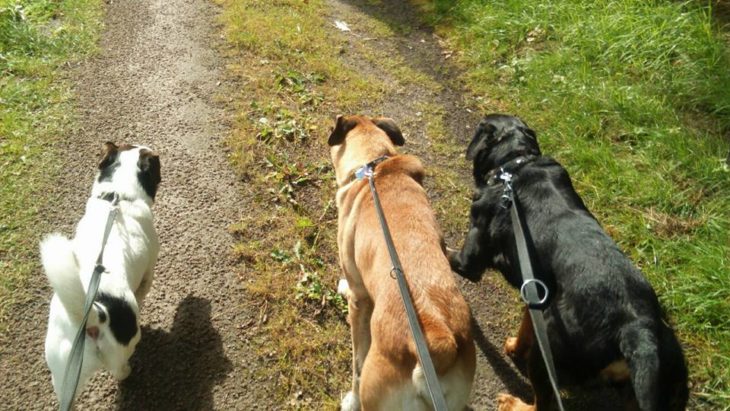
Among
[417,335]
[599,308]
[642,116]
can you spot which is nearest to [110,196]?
[417,335]

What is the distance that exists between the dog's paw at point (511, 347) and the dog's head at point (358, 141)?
1633 millimetres

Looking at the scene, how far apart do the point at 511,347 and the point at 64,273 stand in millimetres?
2893

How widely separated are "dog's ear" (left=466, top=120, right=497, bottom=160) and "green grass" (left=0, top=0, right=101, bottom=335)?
3.68 metres

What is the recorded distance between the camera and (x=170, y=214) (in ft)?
15.8

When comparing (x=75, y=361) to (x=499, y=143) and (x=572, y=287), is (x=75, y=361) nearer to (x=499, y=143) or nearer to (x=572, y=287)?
(x=572, y=287)

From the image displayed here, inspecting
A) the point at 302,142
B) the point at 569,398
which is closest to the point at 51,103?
the point at 302,142

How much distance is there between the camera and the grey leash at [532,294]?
2316 mm

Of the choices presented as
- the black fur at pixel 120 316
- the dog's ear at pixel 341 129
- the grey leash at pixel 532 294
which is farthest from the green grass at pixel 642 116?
the black fur at pixel 120 316

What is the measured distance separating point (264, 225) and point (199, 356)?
4.54ft

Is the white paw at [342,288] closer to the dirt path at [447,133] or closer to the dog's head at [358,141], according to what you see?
the dog's head at [358,141]

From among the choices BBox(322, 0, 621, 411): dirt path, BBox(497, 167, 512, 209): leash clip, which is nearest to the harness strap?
BBox(497, 167, 512, 209): leash clip

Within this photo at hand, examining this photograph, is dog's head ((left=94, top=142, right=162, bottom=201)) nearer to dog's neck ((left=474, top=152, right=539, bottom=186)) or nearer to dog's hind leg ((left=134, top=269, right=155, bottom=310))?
dog's hind leg ((left=134, top=269, right=155, bottom=310))

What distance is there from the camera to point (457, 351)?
8.15 ft

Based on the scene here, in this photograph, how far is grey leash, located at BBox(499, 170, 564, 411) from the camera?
232 cm
